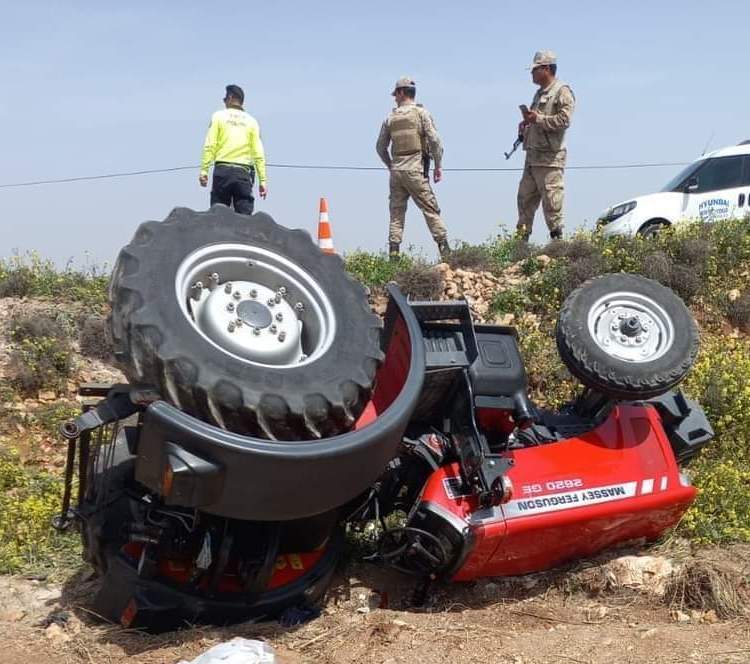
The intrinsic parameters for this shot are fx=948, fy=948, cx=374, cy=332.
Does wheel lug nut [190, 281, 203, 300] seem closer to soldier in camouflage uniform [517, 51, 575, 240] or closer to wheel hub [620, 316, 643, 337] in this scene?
wheel hub [620, 316, 643, 337]

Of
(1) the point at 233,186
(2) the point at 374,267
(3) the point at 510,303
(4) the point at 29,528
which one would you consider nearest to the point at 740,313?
(3) the point at 510,303

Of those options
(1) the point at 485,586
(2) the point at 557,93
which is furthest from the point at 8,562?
(2) the point at 557,93

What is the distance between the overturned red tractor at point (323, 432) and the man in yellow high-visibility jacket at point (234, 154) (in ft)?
16.7

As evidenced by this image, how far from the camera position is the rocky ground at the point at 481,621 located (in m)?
3.35

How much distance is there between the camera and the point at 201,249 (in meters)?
3.52

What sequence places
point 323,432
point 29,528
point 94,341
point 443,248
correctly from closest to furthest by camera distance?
point 323,432 → point 29,528 → point 94,341 → point 443,248

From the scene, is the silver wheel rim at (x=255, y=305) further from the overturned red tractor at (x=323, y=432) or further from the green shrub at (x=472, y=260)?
the green shrub at (x=472, y=260)

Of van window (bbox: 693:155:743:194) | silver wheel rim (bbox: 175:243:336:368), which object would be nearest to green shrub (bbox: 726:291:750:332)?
silver wheel rim (bbox: 175:243:336:368)

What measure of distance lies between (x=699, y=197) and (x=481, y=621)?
9.38 metres

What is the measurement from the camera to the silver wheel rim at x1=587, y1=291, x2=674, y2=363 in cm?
416

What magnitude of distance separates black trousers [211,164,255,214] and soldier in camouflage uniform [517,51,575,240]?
2.72m

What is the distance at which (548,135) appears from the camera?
356 inches

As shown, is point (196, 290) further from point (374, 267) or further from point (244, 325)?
point (374, 267)

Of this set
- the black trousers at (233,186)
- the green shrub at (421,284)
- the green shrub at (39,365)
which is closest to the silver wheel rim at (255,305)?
the green shrub at (39,365)
